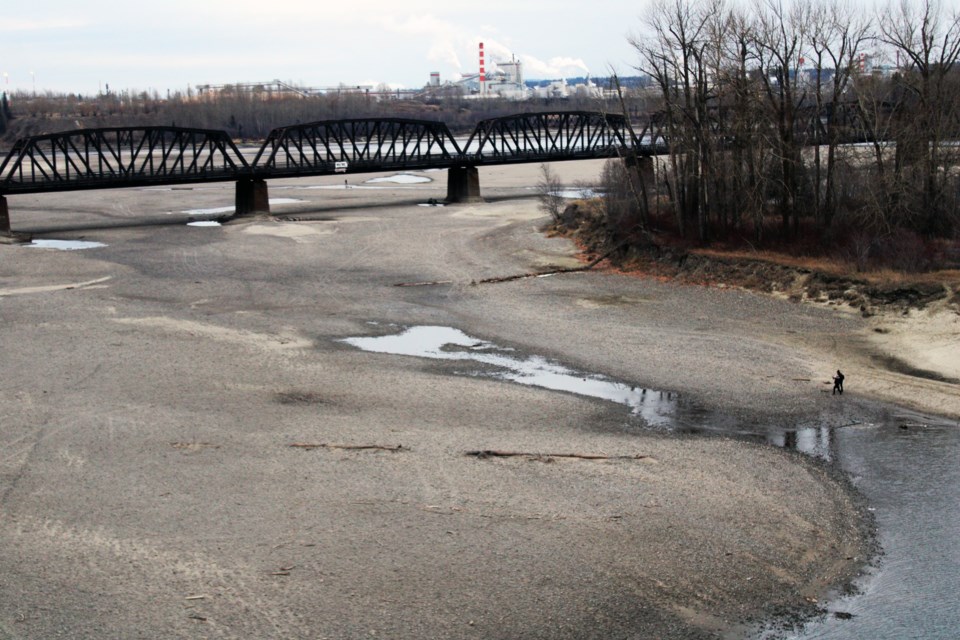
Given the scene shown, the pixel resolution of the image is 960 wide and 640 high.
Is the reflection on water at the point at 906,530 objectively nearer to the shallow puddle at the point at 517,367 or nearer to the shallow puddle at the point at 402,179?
the shallow puddle at the point at 517,367

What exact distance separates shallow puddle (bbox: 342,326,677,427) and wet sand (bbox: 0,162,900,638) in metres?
0.56

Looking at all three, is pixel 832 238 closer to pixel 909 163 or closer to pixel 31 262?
pixel 909 163

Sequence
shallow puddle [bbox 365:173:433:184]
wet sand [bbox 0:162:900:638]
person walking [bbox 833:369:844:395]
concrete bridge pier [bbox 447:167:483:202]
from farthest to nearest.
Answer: shallow puddle [bbox 365:173:433:184] < concrete bridge pier [bbox 447:167:483:202] < person walking [bbox 833:369:844:395] < wet sand [bbox 0:162:900:638]

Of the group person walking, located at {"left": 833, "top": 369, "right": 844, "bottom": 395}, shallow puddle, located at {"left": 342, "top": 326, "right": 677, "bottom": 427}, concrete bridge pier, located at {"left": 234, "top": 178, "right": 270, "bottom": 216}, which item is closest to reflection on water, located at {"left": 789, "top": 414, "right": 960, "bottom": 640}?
person walking, located at {"left": 833, "top": 369, "right": 844, "bottom": 395}

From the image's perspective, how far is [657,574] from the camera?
1488 centimetres

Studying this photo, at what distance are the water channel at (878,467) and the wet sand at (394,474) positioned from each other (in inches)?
20.0

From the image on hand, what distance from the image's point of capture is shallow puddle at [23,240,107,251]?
4907 centimetres

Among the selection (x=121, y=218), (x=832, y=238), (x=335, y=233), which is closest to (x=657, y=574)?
(x=832, y=238)

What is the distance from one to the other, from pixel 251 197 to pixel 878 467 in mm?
47516

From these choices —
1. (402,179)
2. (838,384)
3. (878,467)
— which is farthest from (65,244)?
(402,179)

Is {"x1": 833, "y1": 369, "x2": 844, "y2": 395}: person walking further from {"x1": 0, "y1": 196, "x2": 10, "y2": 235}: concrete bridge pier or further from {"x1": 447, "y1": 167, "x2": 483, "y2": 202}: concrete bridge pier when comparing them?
{"x1": 447, "y1": 167, "x2": 483, "y2": 202}: concrete bridge pier

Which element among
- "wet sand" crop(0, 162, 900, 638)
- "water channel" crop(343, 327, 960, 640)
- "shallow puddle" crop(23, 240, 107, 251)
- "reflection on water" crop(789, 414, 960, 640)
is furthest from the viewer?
"shallow puddle" crop(23, 240, 107, 251)

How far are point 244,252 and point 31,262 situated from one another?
347 inches

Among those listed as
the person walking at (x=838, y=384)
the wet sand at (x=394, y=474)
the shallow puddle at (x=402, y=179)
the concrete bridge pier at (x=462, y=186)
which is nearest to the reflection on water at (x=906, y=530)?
the wet sand at (x=394, y=474)
